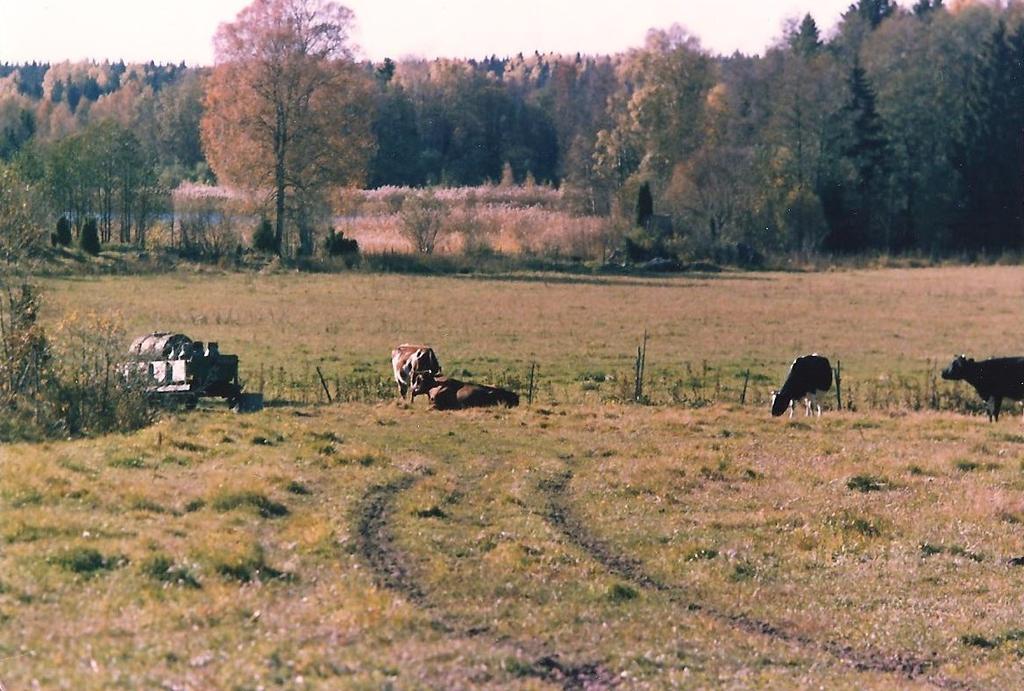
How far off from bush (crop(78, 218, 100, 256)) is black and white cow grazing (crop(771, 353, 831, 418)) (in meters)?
41.1

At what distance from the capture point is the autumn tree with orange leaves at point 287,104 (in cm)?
6081

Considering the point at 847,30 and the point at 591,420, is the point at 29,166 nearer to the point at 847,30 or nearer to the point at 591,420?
the point at 591,420

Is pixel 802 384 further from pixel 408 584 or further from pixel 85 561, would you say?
pixel 85 561

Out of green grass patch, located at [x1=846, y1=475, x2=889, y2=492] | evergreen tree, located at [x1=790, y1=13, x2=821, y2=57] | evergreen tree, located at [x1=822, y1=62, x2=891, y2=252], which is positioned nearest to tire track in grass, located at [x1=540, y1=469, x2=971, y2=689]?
green grass patch, located at [x1=846, y1=475, x2=889, y2=492]

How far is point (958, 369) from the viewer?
26.3 metres

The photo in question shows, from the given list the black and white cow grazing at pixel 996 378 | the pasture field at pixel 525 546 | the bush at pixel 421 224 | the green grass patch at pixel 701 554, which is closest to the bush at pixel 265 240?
the bush at pixel 421 224

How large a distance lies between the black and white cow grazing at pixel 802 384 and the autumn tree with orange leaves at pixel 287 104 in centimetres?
4061

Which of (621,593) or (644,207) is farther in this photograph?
(644,207)

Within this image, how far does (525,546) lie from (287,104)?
172 ft

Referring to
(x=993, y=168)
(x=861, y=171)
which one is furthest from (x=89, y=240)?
(x=993, y=168)

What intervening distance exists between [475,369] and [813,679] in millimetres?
20487

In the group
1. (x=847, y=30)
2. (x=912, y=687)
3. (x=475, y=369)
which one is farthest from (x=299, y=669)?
(x=847, y=30)

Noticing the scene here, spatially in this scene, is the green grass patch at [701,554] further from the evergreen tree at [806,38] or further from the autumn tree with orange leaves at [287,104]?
the evergreen tree at [806,38]

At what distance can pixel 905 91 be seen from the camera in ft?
275
